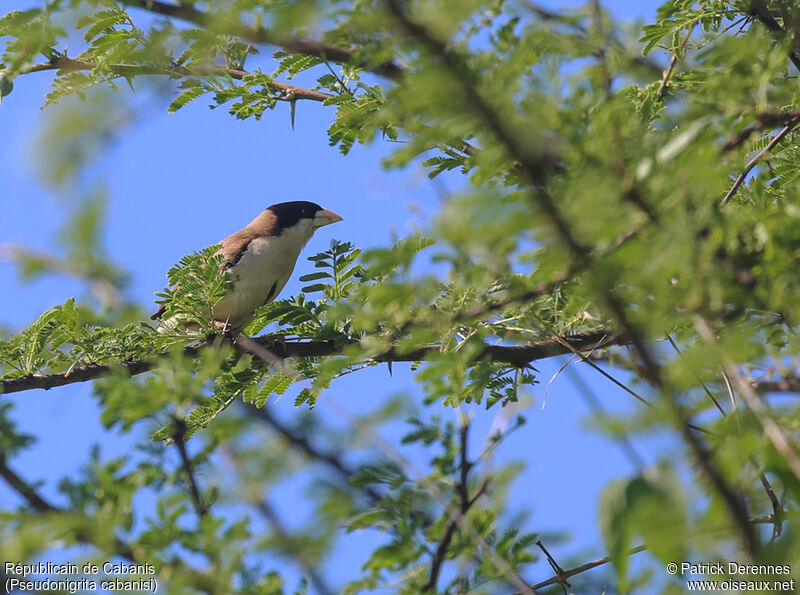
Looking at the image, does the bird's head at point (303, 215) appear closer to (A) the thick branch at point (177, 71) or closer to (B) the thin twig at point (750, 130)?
(A) the thick branch at point (177, 71)

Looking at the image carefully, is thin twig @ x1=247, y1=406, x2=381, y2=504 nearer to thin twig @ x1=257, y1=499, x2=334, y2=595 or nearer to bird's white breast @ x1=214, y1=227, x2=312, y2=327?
thin twig @ x1=257, y1=499, x2=334, y2=595

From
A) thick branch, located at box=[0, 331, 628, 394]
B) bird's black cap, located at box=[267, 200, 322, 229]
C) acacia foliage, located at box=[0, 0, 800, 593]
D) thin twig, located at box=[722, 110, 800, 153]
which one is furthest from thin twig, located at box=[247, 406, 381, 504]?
bird's black cap, located at box=[267, 200, 322, 229]

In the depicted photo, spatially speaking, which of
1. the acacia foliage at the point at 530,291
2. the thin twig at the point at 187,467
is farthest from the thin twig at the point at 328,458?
the thin twig at the point at 187,467

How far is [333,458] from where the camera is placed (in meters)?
2.93

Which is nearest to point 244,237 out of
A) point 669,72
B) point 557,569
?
point 669,72

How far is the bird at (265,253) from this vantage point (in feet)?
24.1

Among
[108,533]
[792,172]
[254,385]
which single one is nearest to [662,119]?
[792,172]

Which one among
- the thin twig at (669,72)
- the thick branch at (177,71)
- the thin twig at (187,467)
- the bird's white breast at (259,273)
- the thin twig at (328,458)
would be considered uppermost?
the bird's white breast at (259,273)

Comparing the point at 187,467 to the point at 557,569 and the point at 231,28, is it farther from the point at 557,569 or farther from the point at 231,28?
the point at 557,569

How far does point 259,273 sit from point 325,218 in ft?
4.97

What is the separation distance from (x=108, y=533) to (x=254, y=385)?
283cm

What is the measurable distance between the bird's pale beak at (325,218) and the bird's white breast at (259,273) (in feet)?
1.66

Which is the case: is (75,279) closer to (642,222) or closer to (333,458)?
(333,458)

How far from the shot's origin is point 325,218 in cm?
898
